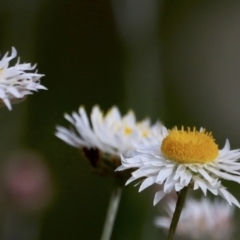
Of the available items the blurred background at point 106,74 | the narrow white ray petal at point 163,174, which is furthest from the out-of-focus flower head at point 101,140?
the blurred background at point 106,74

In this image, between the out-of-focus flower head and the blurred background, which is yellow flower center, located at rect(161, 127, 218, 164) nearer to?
the out-of-focus flower head

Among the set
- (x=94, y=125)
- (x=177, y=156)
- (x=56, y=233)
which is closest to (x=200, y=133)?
(x=177, y=156)

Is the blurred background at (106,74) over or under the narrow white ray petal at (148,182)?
over

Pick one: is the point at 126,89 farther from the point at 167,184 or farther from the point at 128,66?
the point at 167,184

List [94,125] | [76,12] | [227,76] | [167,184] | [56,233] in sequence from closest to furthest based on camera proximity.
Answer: [167,184] → [94,125] → [56,233] → [76,12] → [227,76]

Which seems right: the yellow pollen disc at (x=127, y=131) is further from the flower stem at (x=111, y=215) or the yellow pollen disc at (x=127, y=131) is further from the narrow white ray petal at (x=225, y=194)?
the narrow white ray petal at (x=225, y=194)

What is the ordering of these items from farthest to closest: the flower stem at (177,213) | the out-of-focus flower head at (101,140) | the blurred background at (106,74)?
1. the blurred background at (106,74)
2. the out-of-focus flower head at (101,140)
3. the flower stem at (177,213)

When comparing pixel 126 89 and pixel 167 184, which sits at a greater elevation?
pixel 126 89
